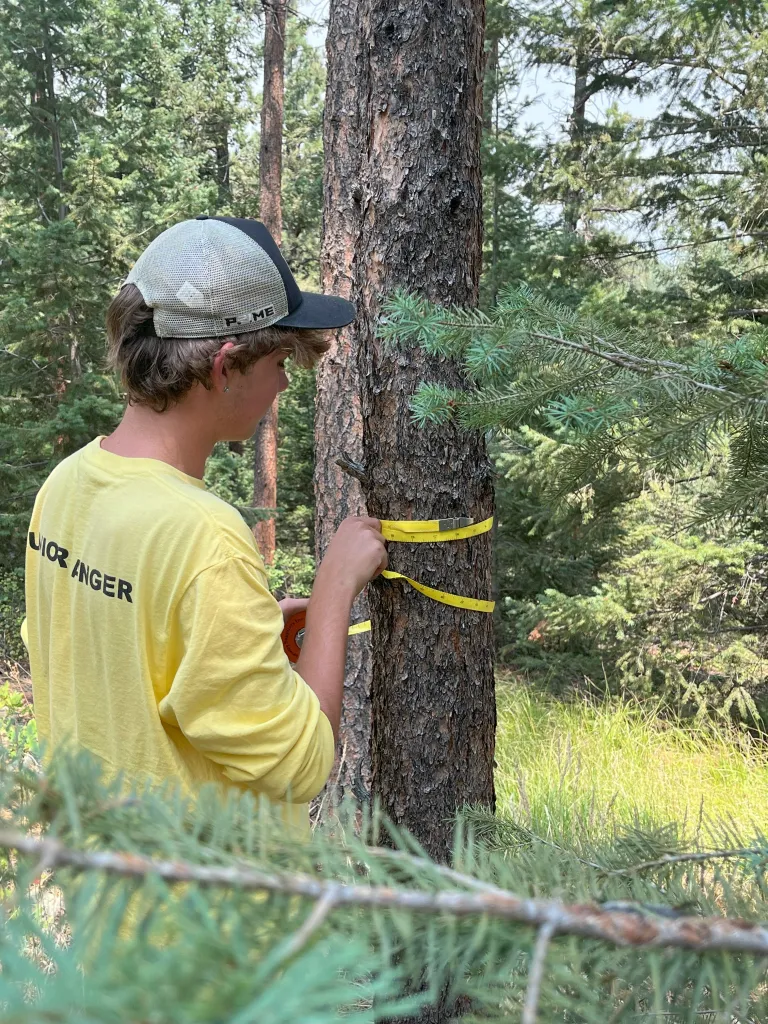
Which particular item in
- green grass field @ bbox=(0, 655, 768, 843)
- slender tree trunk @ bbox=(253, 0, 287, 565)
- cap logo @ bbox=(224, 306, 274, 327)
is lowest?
green grass field @ bbox=(0, 655, 768, 843)

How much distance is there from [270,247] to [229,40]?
20905 millimetres

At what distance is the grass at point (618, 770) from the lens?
4.21 m

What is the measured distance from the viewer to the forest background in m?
6.47

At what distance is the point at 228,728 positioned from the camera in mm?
1261

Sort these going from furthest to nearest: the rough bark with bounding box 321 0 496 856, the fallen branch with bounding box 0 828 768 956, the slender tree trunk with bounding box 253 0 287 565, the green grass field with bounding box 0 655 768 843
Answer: the slender tree trunk with bounding box 253 0 287 565
the green grass field with bounding box 0 655 768 843
the rough bark with bounding box 321 0 496 856
the fallen branch with bounding box 0 828 768 956

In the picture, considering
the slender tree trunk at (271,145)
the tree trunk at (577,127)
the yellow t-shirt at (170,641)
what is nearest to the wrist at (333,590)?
the yellow t-shirt at (170,641)

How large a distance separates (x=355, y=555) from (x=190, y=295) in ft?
2.09

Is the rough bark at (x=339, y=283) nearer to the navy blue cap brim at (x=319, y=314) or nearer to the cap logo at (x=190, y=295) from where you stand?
the navy blue cap brim at (x=319, y=314)

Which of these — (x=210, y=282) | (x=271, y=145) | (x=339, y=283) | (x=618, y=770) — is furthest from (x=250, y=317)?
(x=271, y=145)

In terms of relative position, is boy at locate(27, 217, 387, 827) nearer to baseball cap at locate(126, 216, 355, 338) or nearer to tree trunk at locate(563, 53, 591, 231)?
baseball cap at locate(126, 216, 355, 338)

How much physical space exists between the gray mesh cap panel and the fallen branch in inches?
46.1

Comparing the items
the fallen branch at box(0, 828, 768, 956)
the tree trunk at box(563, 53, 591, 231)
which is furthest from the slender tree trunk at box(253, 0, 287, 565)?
the fallen branch at box(0, 828, 768, 956)

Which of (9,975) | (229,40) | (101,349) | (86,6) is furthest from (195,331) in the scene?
(229,40)

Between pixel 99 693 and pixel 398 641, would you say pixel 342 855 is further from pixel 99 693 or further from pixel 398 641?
pixel 398 641
